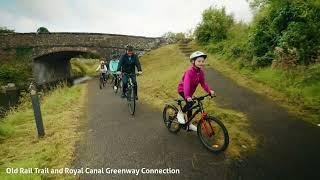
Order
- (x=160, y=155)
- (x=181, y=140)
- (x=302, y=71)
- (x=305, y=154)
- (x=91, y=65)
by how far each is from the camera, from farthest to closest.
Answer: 1. (x=91, y=65)
2. (x=302, y=71)
3. (x=181, y=140)
4. (x=160, y=155)
5. (x=305, y=154)

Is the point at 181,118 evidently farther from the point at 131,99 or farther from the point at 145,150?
the point at 131,99

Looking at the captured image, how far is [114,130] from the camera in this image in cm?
716

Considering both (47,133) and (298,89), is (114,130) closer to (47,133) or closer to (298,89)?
(47,133)

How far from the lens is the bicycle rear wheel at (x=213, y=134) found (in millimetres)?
4840

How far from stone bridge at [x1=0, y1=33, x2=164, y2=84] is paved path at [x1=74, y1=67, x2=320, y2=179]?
867 inches

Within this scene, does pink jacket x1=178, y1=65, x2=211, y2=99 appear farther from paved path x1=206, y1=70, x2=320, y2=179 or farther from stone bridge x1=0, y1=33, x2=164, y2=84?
stone bridge x1=0, y1=33, x2=164, y2=84

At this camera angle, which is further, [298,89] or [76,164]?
[298,89]

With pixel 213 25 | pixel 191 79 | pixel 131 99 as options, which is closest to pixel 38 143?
pixel 131 99

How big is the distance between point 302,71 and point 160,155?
A: 6700 mm

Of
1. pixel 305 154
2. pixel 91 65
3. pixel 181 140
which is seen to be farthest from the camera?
pixel 91 65

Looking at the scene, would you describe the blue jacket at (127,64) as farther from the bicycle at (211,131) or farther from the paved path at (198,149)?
the bicycle at (211,131)

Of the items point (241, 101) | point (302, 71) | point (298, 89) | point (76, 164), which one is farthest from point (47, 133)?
point (302, 71)

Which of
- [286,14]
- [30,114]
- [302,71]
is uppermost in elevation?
[286,14]

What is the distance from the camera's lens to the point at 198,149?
532 centimetres
